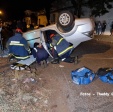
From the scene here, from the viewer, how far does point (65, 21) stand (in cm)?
779

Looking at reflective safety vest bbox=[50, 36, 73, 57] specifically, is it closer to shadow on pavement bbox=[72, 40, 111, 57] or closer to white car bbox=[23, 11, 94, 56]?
white car bbox=[23, 11, 94, 56]

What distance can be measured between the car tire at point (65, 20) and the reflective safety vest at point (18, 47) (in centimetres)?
165

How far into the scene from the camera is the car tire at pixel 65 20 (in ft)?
25.3

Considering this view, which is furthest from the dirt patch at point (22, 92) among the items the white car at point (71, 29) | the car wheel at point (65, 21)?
the car wheel at point (65, 21)

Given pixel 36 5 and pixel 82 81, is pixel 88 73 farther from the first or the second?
pixel 36 5

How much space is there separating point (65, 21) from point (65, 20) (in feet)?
0.19

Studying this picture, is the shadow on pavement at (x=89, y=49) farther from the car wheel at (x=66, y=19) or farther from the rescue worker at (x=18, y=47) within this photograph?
the rescue worker at (x=18, y=47)

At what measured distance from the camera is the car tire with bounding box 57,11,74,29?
25.3 ft

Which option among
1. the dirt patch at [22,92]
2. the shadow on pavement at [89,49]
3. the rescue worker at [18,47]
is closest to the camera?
the dirt patch at [22,92]

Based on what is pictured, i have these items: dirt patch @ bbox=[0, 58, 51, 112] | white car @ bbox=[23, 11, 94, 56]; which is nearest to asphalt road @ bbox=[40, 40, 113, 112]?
dirt patch @ bbox=[0, 58, 51, 112]

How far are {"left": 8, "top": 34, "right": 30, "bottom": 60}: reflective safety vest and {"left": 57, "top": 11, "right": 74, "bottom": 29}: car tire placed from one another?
1.65m

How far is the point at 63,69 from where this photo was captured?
701cm

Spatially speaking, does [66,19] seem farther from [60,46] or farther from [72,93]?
[72,93]

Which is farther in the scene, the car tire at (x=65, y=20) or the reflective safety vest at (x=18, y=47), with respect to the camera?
the car tire at (x=65, y=20)
